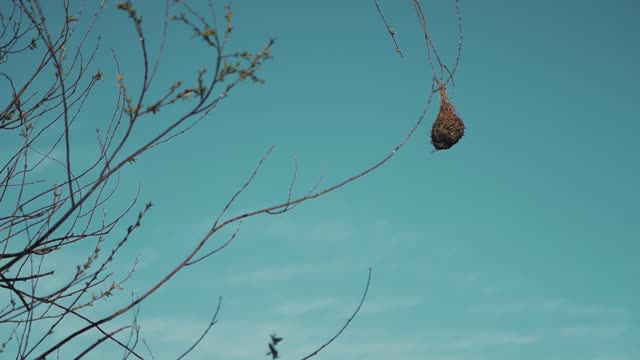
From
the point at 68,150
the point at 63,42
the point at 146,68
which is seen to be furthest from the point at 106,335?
the point at 63,42

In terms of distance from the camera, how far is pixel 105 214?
3.28 meters

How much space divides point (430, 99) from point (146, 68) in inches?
51.1

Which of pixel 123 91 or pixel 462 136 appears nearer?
pixel 123 91

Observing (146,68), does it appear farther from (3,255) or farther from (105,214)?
(105,214)

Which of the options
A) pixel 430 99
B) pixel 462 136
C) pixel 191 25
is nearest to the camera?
pixel 191 25

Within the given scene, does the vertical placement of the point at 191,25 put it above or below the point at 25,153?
below

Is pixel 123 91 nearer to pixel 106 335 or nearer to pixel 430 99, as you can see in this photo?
pixel 106 335

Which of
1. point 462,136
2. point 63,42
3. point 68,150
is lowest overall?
point 68,150

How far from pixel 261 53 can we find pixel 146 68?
0.34 meters

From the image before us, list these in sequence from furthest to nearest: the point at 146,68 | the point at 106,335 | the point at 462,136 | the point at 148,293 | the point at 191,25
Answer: the point at 462,136
the point at 106,335
the point at 148,293
the point at 191,25
the point at 146,68

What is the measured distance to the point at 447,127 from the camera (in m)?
5.95

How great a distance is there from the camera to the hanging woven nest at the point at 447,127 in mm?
5945

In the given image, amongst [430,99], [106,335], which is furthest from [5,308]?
[430,99]

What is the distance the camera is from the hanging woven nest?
19.5 ft
